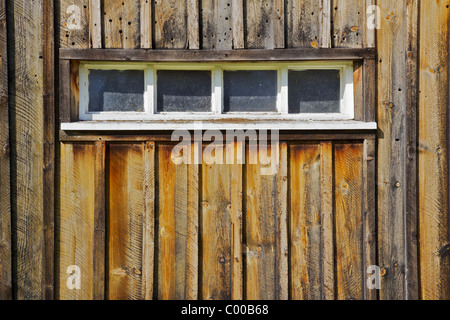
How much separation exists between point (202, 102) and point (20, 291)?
197 cm

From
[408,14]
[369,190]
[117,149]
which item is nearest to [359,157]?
[369,190]

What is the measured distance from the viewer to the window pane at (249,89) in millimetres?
2754

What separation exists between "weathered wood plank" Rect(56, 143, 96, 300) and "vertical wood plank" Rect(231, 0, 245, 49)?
1.33 metres

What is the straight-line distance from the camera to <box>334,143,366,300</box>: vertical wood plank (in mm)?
2662

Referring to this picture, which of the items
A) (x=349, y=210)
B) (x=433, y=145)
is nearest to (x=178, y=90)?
(x=349, y=210)

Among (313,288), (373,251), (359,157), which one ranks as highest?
(359,157)

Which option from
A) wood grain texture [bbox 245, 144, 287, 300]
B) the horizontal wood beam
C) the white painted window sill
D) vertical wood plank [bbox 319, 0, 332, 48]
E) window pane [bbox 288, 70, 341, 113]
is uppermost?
vertical wood plank [bbox 319, 0, 332, 48]

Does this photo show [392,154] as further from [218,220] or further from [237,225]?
[218,220]

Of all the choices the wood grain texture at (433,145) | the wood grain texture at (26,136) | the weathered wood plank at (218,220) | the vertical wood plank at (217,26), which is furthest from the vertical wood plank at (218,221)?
the wood grain texture at (433,145)

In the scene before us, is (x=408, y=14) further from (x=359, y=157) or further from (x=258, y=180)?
(x=258, y=180)

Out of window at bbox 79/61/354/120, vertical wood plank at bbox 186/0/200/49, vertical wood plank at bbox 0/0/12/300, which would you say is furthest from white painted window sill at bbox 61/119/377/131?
vertical wood plank at bbox 186/0/200/49

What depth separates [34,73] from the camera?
2623 mm

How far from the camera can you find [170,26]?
265 cm

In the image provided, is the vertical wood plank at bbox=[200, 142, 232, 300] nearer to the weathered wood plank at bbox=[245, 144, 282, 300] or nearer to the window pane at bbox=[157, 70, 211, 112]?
the weathered wood plank at bbox=[245, 144, 282, 300]
